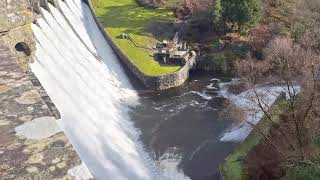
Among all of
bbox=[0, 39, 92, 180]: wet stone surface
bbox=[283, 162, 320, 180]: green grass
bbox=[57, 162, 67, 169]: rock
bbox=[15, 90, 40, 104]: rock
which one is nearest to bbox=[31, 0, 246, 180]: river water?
bbox=[283, 162, 320, 180]: green grass

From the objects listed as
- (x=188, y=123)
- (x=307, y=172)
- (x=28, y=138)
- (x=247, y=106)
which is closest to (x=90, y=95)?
(x=188, y=123)

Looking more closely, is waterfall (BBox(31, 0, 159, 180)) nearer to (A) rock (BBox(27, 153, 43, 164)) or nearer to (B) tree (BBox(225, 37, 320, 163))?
(B) tree (BBox(225, 37, 320, 163))

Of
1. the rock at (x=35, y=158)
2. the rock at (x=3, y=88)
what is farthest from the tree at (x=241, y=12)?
the rock at (x=35, y=158)

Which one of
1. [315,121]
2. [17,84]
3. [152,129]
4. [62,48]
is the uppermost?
[17,84]

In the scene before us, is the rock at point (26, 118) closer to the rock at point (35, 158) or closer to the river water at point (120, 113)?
the rock at point (35, 158)

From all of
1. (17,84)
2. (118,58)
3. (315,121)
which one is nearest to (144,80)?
(118,58)

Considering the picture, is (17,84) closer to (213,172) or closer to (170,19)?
(213,172)

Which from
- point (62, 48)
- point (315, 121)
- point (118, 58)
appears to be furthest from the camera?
point (118, 58)

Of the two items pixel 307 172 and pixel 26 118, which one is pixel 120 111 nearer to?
pixel 307 172
